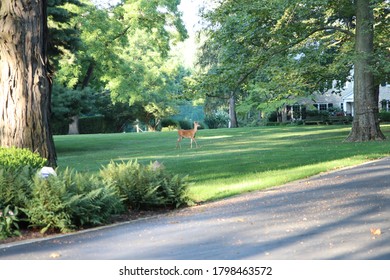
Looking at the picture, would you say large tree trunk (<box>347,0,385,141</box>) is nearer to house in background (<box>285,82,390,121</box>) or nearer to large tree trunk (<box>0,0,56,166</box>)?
large tree trunk (<box>0,0,56,166</box>)

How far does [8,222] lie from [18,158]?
10.4 ft

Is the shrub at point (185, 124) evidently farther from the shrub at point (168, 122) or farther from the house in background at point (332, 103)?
the house in background at point (332, 103)

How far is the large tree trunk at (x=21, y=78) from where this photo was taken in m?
14.1

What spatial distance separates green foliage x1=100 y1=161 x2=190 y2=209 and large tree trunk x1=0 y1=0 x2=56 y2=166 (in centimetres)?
256

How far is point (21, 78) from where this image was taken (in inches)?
558

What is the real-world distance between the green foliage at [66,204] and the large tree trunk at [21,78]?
12.6 feet

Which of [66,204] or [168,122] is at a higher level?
[168,122]

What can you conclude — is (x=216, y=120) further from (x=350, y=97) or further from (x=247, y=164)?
(x=247, y=164)

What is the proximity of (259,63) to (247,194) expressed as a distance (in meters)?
15.6

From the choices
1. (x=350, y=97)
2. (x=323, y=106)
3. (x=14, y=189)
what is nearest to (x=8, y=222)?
(x=14, y=189)

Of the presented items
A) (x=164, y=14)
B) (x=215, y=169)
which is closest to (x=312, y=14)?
(x=215, y=169)

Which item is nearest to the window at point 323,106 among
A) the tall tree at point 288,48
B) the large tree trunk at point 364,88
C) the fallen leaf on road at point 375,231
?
the tall tree at point 288,48

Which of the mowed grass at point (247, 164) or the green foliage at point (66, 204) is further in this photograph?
the mowed grass at point (247, 164)

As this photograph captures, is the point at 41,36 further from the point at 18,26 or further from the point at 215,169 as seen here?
the point at 215,169
